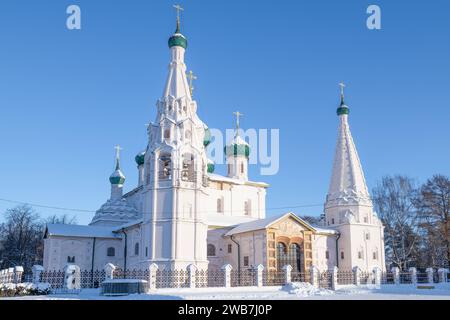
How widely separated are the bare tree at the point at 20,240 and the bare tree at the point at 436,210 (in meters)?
35.1

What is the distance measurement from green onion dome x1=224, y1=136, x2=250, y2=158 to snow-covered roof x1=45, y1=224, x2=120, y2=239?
10904mm

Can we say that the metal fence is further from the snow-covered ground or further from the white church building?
the white church building

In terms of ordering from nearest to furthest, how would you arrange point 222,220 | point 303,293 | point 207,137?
1. point 303,293
2. point 222,220
3. point 207,137

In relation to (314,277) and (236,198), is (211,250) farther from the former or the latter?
(314,277)

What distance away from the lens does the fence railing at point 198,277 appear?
19.5 meters

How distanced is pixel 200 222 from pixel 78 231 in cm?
1019

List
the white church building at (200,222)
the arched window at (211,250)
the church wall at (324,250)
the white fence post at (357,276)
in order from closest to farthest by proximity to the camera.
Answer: the white fence post at (357,276) → the white church building at (200,222) → the arched window at (211,250) → the church wall at (324,250)

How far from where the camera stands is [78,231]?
1228 inches

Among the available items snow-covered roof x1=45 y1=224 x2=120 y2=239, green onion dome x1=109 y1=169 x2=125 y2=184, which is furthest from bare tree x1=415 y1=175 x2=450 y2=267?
green onion dome x1=109 y1=169 x2=125 y2=184

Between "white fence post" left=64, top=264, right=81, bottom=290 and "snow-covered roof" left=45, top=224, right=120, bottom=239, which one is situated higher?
"snow-covered roof" left=45, top=224, right=120, bottom=239

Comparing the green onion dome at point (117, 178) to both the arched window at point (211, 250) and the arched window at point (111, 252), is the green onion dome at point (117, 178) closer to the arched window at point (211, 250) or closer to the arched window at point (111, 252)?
the arched window at point (111, 252)

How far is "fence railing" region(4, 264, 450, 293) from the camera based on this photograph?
19531mm

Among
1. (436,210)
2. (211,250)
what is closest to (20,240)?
(211,250)

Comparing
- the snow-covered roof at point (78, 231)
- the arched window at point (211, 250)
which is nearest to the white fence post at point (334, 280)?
the arched window at point (211, 250)
